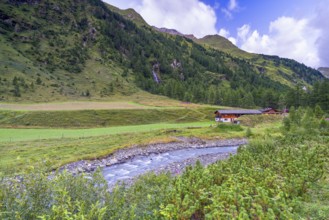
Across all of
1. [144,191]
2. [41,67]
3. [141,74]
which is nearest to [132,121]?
[144,191]

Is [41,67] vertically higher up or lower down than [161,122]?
higher up

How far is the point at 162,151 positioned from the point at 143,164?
34.6 ft

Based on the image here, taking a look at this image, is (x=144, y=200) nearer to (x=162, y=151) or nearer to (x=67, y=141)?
(x=162, y=151)

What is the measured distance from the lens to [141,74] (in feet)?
647

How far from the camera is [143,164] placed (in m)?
40.0

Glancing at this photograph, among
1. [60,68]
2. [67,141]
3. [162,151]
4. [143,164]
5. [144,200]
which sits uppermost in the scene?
[60,68]

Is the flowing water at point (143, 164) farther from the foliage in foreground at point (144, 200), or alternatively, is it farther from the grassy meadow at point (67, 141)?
the foliage in foreground at point (144, 200)

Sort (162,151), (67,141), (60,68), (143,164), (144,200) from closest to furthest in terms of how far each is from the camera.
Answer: (144,200) → (143,164) → (162,151) → (67,141) → (60,68)

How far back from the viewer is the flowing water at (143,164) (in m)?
33.2

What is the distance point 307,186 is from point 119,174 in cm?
2400

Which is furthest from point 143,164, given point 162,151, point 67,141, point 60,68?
point 60,68

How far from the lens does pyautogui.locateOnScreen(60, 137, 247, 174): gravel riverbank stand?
3566 cm

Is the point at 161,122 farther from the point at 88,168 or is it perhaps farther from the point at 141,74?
the point at 141,74

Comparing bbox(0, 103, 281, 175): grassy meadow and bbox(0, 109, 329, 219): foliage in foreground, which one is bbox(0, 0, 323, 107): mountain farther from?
bbox(0, 109, 329, 219): foliage in foreground
